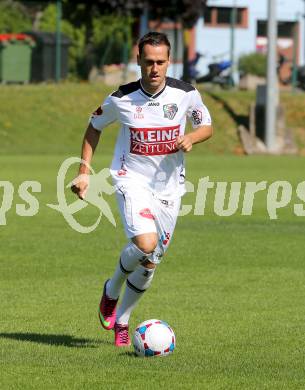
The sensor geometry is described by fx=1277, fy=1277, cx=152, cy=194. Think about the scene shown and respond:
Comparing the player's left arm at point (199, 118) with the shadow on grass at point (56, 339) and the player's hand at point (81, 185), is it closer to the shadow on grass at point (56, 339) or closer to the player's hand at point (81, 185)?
the player's hand at point (81, 185)

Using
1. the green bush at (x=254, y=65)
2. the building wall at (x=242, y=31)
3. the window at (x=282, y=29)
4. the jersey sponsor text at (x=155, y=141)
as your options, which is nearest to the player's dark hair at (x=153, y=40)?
the jersey sponsor text at (x=155, y=141)

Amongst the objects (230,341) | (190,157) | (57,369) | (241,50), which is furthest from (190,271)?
(241,50)

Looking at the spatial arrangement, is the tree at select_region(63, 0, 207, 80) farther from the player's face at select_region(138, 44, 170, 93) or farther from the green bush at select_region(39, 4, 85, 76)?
the player's face at select_region(138, 44, 170, 93)

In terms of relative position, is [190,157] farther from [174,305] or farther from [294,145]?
[174,305]

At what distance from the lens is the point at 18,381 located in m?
7.78

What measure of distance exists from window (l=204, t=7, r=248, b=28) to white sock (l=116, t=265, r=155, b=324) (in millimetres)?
70344

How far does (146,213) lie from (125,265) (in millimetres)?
422

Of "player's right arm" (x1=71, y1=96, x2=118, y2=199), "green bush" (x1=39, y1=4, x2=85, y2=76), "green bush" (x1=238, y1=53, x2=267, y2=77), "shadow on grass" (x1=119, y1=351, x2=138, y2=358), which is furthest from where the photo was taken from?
"green bush" (x1=238, y1=53, x2=267, y2=77)

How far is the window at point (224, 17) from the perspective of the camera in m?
79.3

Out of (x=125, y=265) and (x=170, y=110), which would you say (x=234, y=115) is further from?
(x=125, y=265)

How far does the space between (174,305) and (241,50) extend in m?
68.7

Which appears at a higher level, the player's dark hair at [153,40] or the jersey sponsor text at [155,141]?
the player's dark hair at [153,40]

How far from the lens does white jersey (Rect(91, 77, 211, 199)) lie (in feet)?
30.3

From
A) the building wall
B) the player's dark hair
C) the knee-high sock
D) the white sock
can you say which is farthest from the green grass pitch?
the building wall
